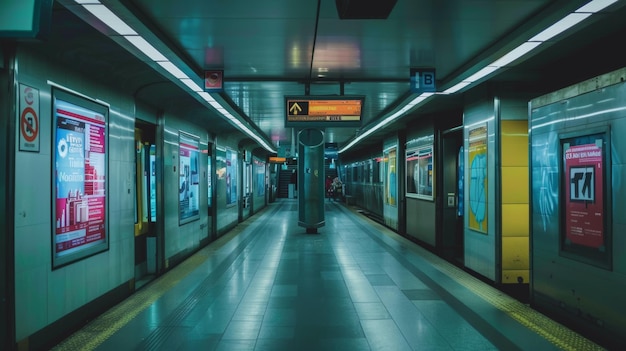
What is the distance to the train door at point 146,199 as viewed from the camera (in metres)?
7.51

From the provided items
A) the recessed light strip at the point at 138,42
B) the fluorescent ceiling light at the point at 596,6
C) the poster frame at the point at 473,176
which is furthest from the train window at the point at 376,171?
the fluorescent ceiling light at the point at 596,6

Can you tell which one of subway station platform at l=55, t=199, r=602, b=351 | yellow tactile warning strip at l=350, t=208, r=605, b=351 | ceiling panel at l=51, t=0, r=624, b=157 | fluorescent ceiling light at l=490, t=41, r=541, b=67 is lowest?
yellow tactile warning strip at l=350, t=208, r=605, b=351

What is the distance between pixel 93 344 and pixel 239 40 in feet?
11.7

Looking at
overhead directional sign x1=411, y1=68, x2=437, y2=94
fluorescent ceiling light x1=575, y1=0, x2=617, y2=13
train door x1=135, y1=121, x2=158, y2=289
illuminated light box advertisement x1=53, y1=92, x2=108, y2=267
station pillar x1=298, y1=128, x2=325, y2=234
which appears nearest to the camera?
fluorescent ceiling light x1=575, y1=0, x2=617, y2=13

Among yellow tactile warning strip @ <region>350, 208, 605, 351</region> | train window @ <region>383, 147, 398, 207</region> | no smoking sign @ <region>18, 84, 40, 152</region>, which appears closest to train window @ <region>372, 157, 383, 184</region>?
train window @ <region>383, 147, 398, 207</region>

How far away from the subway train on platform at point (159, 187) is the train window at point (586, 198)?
0.7 inches

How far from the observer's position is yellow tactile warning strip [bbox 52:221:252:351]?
4.23 meters

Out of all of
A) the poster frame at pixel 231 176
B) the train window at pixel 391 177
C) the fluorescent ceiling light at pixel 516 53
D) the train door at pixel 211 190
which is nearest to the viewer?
the fluorescent ceiling light at pixel 516 53

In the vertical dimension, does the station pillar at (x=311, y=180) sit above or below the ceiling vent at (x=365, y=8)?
below

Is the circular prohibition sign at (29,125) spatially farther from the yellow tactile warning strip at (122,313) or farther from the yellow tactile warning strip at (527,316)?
the yellow tactile warning strip at (527,316)

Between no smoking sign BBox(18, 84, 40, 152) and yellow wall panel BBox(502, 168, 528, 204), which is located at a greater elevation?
no smoking sign BBox(18, 84, 40, 152)

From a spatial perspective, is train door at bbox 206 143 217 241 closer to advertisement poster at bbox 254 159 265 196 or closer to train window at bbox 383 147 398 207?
train window at bbox 383 147 398 207

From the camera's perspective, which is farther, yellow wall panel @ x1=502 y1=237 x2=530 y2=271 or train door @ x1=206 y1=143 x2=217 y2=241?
train door @ x1=206 y1=143 x2=217 y2=241

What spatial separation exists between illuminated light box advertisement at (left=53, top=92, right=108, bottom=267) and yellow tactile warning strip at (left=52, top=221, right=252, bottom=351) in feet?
2.54
